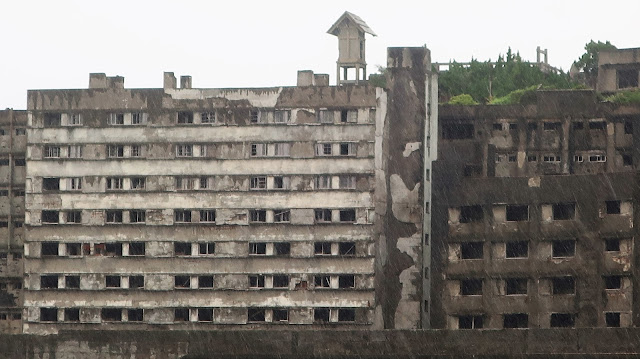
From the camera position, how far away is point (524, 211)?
7612 centimetres

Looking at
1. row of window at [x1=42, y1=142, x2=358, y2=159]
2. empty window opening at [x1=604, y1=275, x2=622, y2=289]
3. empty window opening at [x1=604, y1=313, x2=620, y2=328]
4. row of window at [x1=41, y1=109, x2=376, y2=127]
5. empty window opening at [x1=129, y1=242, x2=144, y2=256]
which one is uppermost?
row of window at [x1=41, y1=109, x2=376, y2=127]

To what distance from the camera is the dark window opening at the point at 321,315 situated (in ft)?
260

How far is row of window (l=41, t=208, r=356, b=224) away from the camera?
79625mm

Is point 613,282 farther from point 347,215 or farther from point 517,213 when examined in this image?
point 347,215

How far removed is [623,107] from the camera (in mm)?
82562

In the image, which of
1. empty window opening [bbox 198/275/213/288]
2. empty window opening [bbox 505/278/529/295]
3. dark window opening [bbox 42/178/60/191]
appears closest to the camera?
empty window opening [bbox 505/278/529/295]

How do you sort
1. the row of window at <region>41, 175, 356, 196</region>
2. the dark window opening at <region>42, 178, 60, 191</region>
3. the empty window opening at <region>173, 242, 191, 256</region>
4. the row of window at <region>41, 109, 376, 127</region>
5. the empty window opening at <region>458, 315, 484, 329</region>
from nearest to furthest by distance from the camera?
the empty window opening at <region>458, 315, 484, 329</region>
the row of window at <region>41, 175, 356, 196</region>
the row of window at <region>41, 109, 376, 127</region>
the empty window opening at <region>173, 242, 191, 256</region>
the dark window opening at <region>42, 178, 60, 191</region>

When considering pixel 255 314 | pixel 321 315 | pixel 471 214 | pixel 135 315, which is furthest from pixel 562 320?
pixel 135 315

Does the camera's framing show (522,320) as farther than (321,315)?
No

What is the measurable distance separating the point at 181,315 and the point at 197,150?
9.97m

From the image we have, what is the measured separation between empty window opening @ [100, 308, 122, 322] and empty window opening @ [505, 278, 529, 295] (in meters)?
23.4

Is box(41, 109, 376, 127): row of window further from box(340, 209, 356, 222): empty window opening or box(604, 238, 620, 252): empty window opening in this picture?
box(604, 238, 620, 252): empty window opening

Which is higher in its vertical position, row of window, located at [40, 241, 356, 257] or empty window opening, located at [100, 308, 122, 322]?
row of window, located at [40, 241, 356, 257]

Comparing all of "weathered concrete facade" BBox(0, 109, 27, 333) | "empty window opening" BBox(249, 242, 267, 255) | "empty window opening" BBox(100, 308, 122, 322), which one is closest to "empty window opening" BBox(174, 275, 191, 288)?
"empty window opening" BBox(100, 308, 122, 322)
